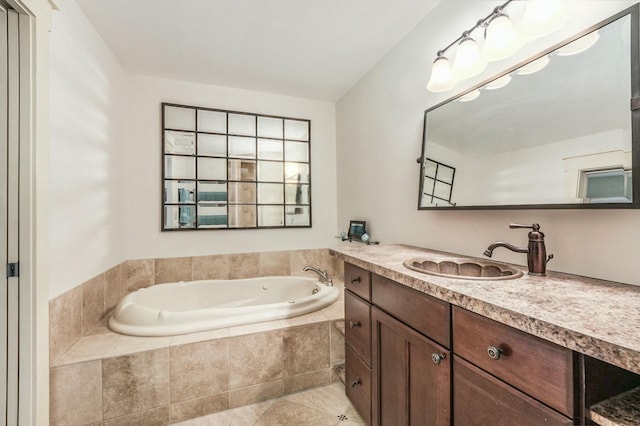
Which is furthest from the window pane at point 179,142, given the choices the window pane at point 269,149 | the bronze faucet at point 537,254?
the bronze faucet at point 537,254

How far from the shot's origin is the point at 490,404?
2.35ft

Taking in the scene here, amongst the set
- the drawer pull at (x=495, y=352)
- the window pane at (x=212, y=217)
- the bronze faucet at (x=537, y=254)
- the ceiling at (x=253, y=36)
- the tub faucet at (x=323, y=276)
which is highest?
the ceiling at (x=253, y=36)

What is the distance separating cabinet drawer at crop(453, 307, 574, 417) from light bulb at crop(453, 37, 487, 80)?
1156 millimetres

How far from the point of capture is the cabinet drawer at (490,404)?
60cm

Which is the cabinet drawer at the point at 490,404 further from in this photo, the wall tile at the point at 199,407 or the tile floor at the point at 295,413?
the wall tile at the point at 199,407

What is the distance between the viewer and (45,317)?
1298 mm

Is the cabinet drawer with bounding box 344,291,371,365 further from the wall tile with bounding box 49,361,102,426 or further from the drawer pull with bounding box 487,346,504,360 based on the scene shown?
the wall tile with bounding box 49,361,102,426

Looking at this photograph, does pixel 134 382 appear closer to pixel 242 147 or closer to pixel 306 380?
pixel 306 380

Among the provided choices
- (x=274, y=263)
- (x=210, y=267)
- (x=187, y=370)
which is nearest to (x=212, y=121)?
(x=210, y=267)

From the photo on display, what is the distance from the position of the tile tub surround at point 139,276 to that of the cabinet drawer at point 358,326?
4.65 ft

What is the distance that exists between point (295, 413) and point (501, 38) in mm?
2226

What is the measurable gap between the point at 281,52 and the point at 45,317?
2.25m

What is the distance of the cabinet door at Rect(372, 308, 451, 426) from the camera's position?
88 cm
